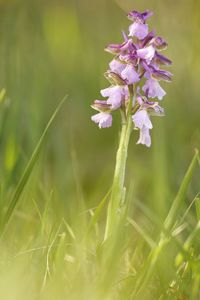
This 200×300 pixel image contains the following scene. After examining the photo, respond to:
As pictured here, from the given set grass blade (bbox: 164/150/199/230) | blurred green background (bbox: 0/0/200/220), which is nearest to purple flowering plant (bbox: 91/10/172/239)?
grass blade (bbox: 164/150/199/230)

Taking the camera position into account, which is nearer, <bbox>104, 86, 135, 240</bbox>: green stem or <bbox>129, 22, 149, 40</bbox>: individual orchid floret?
<bbox>104, 86, 135, 240</bbox>: green stem

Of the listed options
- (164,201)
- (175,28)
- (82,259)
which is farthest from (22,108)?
(82,259)

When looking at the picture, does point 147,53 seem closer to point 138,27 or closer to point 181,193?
point 138,27

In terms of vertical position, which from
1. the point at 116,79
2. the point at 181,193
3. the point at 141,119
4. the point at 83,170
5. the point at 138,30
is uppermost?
the point at 138,30

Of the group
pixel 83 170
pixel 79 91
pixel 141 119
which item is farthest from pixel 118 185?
pixel 79 91

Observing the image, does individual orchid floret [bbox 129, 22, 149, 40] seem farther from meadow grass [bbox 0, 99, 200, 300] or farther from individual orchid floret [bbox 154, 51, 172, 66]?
meadow grass [bbox 0, 99, 200, 300]

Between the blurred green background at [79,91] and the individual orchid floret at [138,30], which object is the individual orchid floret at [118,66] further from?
the blurred green background at [79,91]

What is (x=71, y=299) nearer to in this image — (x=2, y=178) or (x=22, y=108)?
(x=2, y=178)
